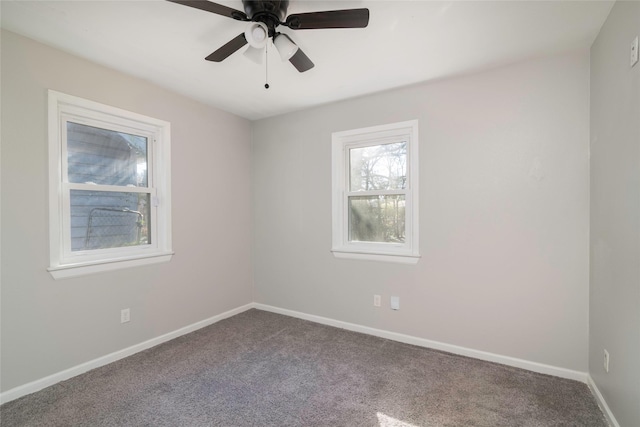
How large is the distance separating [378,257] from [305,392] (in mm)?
1421

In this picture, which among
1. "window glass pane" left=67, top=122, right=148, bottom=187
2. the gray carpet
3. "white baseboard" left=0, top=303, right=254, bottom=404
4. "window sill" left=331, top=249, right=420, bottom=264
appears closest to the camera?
the gray carpet

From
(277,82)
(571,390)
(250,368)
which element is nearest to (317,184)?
(277,82)

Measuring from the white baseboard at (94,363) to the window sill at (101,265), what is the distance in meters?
0.72

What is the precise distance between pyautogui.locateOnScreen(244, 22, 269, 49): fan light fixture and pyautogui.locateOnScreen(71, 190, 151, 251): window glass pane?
191 cm

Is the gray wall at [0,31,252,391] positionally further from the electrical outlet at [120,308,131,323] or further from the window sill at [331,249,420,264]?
the window sill at [331,249,420,264]

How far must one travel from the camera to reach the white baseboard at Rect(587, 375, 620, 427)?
173cm

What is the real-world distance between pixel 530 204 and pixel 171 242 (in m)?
3.23

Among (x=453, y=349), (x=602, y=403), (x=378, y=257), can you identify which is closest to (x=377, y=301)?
(x=378, y=257)

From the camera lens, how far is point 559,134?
2.26 m

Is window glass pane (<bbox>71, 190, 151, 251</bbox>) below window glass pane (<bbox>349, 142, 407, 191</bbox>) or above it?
below

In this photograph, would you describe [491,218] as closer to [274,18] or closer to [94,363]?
[274,18]

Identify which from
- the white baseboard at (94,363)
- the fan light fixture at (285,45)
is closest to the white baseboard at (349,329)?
the white baseboard at (94,363)

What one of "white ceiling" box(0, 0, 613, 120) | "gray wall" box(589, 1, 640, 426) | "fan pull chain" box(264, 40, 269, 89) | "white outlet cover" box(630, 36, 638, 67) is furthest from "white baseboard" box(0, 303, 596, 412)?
"fan pull chain" box(264, 40, 269, 89)

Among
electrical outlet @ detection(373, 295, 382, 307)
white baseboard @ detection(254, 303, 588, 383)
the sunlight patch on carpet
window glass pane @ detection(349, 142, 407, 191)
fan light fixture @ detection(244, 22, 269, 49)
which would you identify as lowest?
the sunlight patch on carpet
